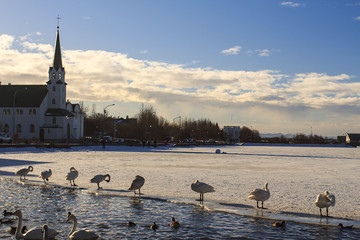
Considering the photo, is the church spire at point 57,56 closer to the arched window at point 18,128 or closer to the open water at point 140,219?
the arched window at point 18,128

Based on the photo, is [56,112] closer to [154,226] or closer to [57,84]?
[57,84]

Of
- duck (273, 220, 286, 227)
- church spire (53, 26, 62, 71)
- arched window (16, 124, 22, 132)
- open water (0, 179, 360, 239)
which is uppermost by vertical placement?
church spire (53, 26, 62, 71)

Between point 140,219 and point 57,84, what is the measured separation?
92169 mm

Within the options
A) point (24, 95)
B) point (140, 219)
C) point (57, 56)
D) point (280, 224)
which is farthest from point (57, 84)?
point (280, 224)

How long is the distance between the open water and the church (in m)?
79.1

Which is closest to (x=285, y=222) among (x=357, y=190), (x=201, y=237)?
(x=201, y=237)

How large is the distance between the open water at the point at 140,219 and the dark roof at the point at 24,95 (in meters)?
84.9

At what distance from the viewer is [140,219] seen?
11453 millimetres

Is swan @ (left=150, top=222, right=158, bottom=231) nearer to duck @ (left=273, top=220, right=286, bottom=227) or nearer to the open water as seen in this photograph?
the open water

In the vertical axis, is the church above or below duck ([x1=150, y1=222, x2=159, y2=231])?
above

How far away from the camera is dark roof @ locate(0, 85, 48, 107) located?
95.0 meters

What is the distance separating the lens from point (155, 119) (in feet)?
425

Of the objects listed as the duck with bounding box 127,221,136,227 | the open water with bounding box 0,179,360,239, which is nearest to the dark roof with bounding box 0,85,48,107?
the open water with bounding box 0,179,360,239

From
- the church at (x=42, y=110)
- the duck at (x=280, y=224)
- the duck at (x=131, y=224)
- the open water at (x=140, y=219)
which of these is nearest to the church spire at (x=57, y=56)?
the church at (x=42, y=110)
